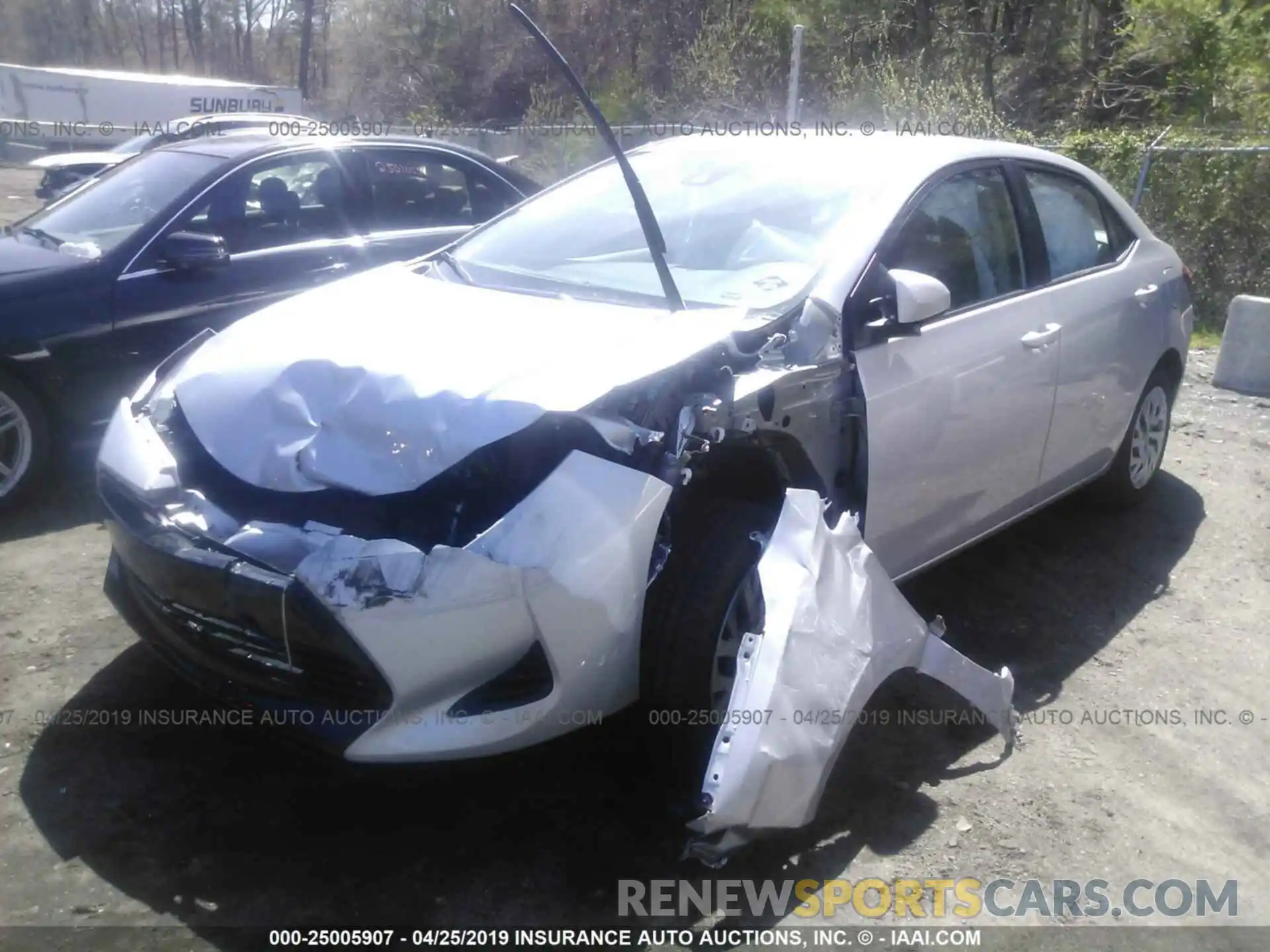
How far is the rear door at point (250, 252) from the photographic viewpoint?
5098 mm

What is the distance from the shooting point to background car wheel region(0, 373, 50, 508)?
4.79 meters

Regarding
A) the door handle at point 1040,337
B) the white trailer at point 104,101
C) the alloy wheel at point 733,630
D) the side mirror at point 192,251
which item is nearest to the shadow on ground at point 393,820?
the alloy wheel at point 733,630

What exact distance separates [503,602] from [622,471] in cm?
43

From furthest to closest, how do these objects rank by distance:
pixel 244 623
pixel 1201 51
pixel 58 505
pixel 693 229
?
pixel 1201 51
pixel 58 505
pixel 693 229
pixel 244 623

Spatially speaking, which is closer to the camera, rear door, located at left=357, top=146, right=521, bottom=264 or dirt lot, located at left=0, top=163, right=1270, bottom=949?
dirt lot, located at left=0, top=163, right=1270, bottom=949

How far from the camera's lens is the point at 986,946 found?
8.82ft

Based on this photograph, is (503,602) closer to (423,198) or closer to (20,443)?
(20,443)

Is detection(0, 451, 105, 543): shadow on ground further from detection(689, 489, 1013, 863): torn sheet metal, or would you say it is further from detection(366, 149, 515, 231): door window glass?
detection(689, 489, 1013, 863): torn sheet metal

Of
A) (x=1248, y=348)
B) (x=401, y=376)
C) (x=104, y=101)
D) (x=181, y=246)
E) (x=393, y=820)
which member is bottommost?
(x=393, y=820)

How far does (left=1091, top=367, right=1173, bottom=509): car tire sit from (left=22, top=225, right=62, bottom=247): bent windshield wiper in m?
4.94

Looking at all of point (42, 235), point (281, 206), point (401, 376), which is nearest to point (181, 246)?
point (281, 206)

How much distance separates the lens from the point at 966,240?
13.0 feet

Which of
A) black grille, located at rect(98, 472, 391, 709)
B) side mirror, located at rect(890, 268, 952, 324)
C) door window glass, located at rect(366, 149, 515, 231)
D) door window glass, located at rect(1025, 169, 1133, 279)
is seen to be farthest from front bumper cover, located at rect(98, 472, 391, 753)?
door window glass, located at rect(366, 149, 515, 231)

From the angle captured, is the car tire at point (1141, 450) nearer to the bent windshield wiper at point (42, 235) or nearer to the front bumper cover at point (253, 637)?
the front bumper cover at point (253, 637)
